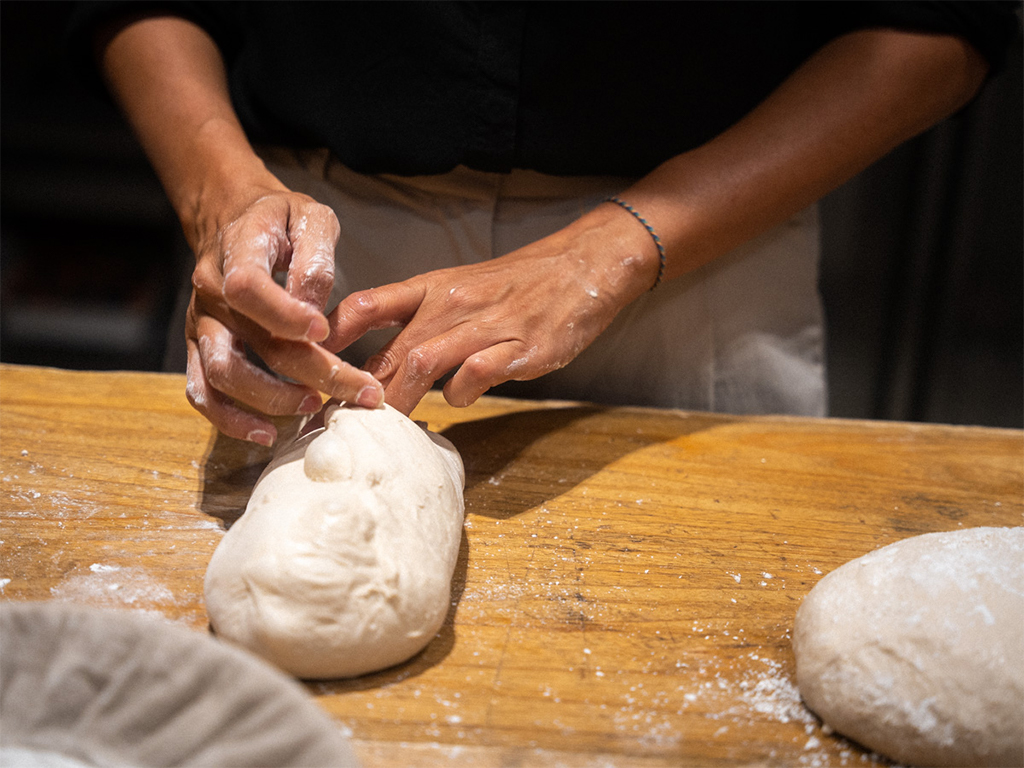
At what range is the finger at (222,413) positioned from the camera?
122cm

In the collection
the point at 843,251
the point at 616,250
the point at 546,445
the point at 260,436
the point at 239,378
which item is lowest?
the point at 843,251

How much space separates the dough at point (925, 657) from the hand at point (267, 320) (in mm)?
746

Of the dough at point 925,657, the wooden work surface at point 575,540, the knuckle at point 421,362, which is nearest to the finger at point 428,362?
the knuckle at point 421,362

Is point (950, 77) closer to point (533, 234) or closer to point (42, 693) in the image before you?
point (533, 234)

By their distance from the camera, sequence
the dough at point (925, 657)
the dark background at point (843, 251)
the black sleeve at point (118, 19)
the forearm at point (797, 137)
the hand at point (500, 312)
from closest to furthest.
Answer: the dough at point (925, 657)
the hand at point (500, 312)
the forearm at point (797, 137)
the black sleeve at point (118, 19)
the dark background at point (843, 251)

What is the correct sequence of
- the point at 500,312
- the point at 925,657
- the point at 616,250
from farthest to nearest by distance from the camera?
the point at 616,250 < the point at 500,312 < the point at 925,657

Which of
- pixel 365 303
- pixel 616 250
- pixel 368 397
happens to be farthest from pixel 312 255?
pixel 616 250

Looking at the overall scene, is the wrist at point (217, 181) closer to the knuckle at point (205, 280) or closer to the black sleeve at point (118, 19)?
the knuckle at point (205, 280)

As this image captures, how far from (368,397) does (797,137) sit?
102 cm

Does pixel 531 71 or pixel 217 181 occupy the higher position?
pixel 531 71

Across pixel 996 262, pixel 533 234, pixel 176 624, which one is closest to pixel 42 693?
pixel 176 624

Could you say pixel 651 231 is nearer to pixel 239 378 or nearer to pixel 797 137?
pixel 797 137

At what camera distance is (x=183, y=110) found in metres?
1.56

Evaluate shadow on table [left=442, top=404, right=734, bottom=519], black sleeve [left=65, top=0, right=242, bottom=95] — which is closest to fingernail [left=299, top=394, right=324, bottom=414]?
shadow on table [left=442, top=404, right=734, bottom=519]
